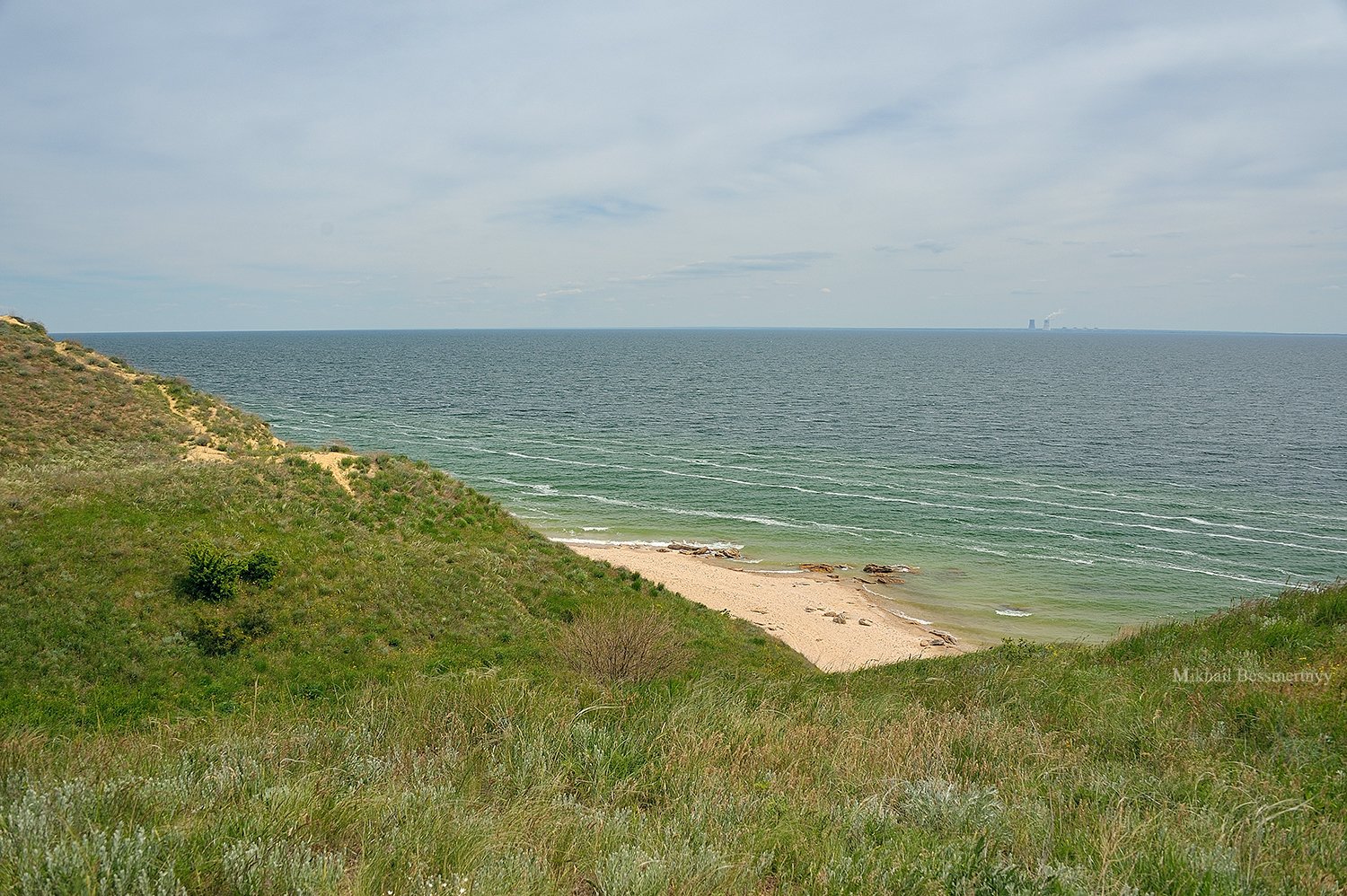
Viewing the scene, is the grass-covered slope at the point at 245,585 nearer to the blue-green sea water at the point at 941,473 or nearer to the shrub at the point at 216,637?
the shrub at the point at 216,637

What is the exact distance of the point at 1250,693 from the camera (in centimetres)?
925

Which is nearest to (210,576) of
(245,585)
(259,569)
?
(245,585)

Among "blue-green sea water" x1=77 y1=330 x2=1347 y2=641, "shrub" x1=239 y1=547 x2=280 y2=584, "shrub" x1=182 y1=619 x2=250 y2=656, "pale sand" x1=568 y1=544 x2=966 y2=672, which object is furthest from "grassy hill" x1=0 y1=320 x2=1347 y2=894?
"blue-green sea water" x1=77 y1=330 x2=1347 y2=641

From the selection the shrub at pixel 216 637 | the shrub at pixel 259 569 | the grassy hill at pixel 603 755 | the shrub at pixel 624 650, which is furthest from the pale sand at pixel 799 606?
the shrub at pixel 216 637

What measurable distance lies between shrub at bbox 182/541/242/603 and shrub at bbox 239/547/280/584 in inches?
9.2

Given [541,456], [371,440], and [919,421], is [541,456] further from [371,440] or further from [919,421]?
[919,421]

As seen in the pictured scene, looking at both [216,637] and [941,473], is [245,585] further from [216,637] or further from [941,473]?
[941,473]

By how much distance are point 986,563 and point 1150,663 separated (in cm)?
2645

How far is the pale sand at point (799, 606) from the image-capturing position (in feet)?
91.6

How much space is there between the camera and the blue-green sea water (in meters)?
35.7

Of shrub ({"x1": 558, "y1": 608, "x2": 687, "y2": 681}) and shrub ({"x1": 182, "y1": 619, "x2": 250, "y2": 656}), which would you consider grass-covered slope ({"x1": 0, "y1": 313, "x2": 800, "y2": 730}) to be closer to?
shrub ({"x1": 182, "y1": 619, "x2": 250, "y2": 656})

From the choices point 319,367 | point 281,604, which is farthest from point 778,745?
point 319,367

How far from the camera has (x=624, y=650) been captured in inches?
605

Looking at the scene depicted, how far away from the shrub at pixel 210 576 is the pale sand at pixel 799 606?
1475 centimetres
